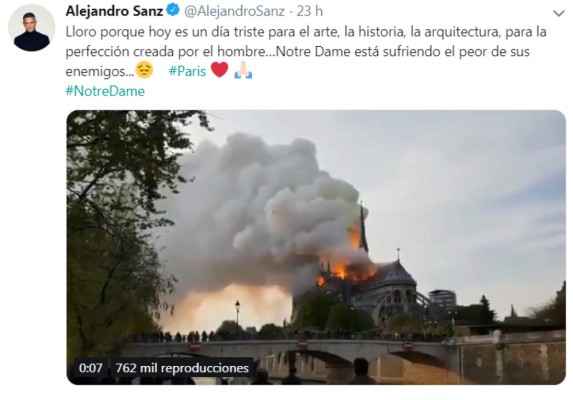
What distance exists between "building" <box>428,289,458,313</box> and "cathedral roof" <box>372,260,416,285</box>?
5.7 inches

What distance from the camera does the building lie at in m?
4.20

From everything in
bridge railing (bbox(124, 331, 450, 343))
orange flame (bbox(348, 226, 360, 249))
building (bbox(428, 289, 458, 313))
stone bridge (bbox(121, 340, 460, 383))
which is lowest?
stone bridge (bbox(121, 340, 460, 383))

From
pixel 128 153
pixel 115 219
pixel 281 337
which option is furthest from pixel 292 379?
pixel 128 153

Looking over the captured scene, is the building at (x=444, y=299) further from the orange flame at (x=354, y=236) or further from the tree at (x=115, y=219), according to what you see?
the tree at (x=115, y=219)

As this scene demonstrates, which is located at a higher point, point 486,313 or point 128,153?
point 128,153
